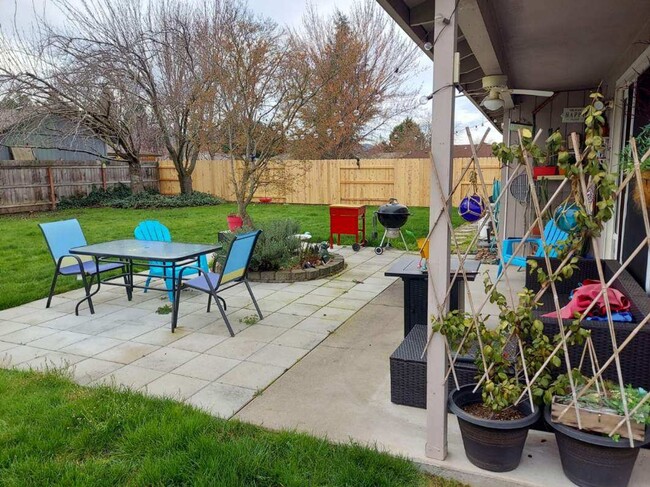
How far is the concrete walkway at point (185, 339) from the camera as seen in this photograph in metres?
2.88

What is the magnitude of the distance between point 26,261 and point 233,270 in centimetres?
428

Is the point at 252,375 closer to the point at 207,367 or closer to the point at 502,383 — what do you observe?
the point at 207,367

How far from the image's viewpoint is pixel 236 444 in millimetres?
2135

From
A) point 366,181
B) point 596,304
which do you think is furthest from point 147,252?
point 366,181

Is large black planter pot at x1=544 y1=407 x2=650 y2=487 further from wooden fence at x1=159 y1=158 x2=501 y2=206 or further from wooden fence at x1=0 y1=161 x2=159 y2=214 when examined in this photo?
wooden fence at x1=0 y1=161 x2=159 y2=214

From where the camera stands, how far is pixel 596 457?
177 centimetres

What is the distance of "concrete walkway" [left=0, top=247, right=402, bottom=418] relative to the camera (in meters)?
2.88

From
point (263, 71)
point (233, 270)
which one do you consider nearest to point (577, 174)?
point (233, 270)

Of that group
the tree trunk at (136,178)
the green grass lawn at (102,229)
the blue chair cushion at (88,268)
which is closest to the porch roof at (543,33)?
the blue chair cushion at (88,268)

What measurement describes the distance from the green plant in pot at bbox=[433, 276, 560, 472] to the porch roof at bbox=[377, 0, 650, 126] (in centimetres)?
107

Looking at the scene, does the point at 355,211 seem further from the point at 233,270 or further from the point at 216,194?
the point at 216,194

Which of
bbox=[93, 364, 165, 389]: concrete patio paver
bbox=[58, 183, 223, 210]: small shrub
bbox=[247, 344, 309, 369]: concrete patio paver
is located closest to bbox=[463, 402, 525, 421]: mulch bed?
bbox=[247, 344, 309, 369]: concrete patio paver

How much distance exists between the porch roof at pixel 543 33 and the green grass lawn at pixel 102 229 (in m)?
3.72

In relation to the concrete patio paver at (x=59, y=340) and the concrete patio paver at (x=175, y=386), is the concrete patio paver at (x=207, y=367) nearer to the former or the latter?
the concrete patio paver at (x=175, y=386)
